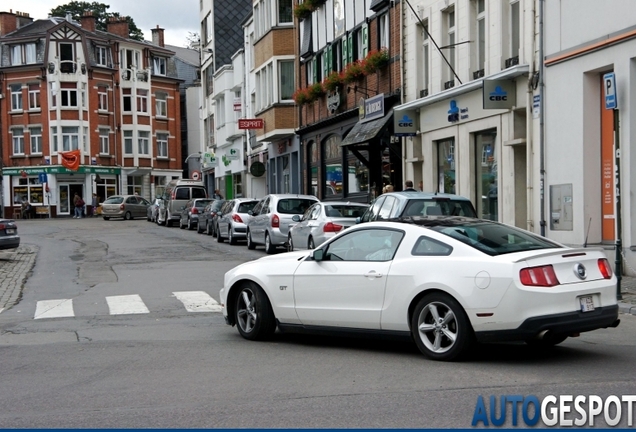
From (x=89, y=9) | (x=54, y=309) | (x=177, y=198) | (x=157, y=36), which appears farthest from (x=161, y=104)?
(x=54, y=309)

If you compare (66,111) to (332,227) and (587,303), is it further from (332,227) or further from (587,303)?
(587,303)

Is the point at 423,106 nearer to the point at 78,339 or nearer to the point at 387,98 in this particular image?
the point at 387,98

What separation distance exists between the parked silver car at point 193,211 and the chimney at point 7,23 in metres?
40.2

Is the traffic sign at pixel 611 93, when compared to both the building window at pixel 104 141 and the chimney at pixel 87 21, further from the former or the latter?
the chimney at pixel 87 21

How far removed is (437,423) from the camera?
20.4 ft

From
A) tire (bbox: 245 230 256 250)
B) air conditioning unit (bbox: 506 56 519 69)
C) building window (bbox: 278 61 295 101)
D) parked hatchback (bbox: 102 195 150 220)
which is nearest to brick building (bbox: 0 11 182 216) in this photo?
parked hatchback (bbox: 102 195 150 220)

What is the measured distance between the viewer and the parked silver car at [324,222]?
21.3 metres

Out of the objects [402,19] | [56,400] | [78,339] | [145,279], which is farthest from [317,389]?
[402,19]

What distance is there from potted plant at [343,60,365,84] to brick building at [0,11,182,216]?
4173 cm

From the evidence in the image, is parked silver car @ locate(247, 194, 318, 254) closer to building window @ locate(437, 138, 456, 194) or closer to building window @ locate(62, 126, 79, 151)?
building window @ locate(437, 138, 456, 194)

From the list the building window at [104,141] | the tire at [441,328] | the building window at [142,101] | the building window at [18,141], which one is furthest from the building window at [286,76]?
the building window at [142,101]

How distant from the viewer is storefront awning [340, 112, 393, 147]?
1118 inches

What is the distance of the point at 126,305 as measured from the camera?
14.5 m

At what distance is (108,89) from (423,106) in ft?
166
